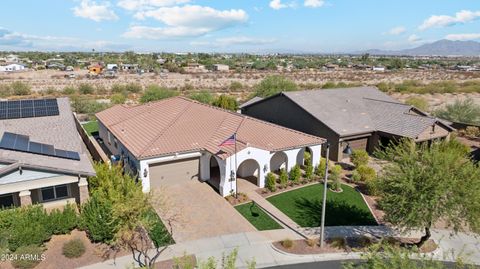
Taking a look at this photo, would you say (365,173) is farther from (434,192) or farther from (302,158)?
(434,192)

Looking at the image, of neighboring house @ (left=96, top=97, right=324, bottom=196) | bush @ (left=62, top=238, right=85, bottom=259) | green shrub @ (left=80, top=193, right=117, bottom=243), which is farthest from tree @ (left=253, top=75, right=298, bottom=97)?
bush @ (left=62, top=238, right=85, bottom=259)

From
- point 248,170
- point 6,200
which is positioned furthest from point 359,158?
point 6,200

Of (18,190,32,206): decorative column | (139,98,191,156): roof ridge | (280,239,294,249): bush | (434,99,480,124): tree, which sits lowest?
(280,239,294,249): bush

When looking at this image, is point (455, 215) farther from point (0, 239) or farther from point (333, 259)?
point (0, 239)

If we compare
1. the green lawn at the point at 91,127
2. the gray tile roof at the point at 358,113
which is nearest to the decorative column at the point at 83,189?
the gray tile roof at the point at 358,113

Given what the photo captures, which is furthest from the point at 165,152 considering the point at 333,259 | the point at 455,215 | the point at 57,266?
the point at 455,215

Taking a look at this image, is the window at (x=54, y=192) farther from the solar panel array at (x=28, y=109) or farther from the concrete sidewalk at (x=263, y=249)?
the solar panel array at (x=28, y=109)

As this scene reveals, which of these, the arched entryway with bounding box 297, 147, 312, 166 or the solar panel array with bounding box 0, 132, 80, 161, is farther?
the arched entryway with bounding box 297, 147, 312, 166

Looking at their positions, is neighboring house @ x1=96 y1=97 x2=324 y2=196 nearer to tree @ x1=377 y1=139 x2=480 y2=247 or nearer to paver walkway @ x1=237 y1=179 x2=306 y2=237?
paver walkway @ x1=237 y1=179 x2=306 y2=237
